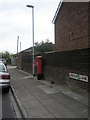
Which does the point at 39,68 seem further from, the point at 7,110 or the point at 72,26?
the point at 7,110

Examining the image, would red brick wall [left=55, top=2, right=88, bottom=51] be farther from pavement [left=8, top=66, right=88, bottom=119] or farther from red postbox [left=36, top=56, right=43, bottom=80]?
pavement [left=8, top=66, right=88, bottom=119]

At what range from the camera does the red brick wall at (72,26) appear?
44.1 feet

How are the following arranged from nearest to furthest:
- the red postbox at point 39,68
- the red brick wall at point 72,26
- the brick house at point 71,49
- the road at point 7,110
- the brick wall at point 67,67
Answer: the road at point 7,110, the brick wall at point 67,67, the brick house at point 71,49, the red brick wall at point 72,26, the red postbox at point 39,68

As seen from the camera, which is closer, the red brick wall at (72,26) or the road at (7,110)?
the road at (7,110)

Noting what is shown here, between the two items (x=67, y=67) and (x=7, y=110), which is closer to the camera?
(x=7, y=110)

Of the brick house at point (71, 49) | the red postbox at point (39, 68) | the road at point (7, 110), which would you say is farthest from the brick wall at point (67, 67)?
the road at point (7, 110)

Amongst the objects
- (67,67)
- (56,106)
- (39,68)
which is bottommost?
(56,106)

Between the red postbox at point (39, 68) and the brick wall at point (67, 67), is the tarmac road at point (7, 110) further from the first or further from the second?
the red postbox at point (39, 68)

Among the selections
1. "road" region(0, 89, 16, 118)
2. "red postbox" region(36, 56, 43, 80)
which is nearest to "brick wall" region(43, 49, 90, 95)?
"red postbox" region(36, 56, 43, 80)

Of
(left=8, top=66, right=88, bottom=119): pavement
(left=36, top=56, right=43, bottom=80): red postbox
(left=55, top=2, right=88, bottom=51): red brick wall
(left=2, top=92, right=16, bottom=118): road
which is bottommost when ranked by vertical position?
(left=2, top=92, right=16, bottom=118): road

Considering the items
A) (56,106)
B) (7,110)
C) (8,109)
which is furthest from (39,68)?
(56,106)

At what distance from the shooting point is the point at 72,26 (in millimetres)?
15445

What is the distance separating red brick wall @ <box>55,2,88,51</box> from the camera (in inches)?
529

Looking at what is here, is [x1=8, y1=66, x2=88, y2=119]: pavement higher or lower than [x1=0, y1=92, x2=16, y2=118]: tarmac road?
higher
